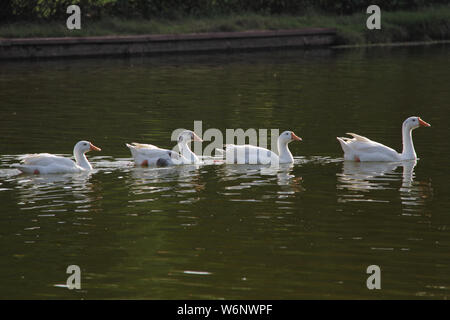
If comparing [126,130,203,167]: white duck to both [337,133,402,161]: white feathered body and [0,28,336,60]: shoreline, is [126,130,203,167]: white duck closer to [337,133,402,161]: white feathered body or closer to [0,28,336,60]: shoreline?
[337,133,402,161]: white feathered body

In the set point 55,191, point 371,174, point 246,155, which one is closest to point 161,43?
point 246,155

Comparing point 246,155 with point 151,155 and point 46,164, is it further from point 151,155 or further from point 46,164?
point 46,164

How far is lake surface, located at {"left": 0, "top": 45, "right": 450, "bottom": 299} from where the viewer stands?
855 cm

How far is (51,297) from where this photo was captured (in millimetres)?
8117

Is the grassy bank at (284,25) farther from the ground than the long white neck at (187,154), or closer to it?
farther from the ground

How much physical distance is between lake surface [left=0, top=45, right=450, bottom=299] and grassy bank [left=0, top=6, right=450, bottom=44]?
1009 centimetres

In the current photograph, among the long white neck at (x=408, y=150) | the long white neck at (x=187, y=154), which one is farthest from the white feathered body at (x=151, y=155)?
the long white neck at (x=408, y=150)

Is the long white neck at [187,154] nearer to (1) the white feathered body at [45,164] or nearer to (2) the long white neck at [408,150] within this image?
(1) the white feathered body at [45,164]

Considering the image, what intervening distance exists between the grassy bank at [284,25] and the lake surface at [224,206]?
10094mm

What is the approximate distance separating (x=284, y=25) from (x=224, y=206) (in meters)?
26.4

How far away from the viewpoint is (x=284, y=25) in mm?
37156

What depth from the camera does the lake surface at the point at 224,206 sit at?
28.1 ft

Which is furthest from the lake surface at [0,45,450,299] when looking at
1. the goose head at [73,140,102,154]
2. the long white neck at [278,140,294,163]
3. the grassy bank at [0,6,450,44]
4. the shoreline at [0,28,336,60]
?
the grassy bank at [0,6,450,44]
